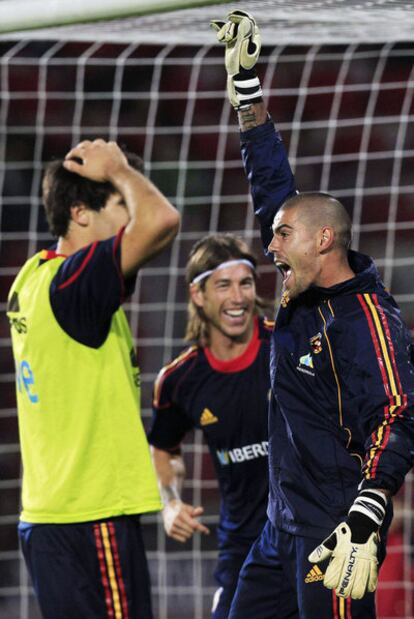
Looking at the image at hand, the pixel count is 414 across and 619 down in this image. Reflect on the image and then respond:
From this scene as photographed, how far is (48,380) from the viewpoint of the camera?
12.2ft

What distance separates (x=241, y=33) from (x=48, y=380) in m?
1.27

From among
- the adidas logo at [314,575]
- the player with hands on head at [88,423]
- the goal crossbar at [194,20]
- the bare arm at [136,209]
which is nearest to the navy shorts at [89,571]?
the player with hands on head at [88,423]

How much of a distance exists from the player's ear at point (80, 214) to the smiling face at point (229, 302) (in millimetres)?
943

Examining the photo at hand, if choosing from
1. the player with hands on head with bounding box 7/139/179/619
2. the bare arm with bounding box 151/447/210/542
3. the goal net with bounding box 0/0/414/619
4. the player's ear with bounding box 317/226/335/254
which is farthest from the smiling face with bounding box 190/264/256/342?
the goal net with bounding box 0/0/414/619

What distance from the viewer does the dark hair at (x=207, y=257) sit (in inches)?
186

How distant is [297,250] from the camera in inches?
132

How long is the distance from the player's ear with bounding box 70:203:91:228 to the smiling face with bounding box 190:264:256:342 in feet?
3.09

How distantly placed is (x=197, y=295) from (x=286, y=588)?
5.35 feet

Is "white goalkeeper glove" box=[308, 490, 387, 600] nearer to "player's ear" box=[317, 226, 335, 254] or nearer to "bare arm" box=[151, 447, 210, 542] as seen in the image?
"player's ear" box=[317, 226, 335, 254]

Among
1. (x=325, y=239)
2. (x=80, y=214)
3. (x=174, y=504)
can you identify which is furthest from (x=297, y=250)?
(x=174, y=504)

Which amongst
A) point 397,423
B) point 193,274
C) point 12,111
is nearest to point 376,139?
point 12,111

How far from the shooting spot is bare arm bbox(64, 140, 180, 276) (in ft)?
11.6

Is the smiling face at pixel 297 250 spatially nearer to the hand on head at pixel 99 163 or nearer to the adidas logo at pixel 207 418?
the hand on head at pixel 99 163

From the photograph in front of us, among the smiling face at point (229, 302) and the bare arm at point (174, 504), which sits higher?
the smiling face at point (229, 302)
